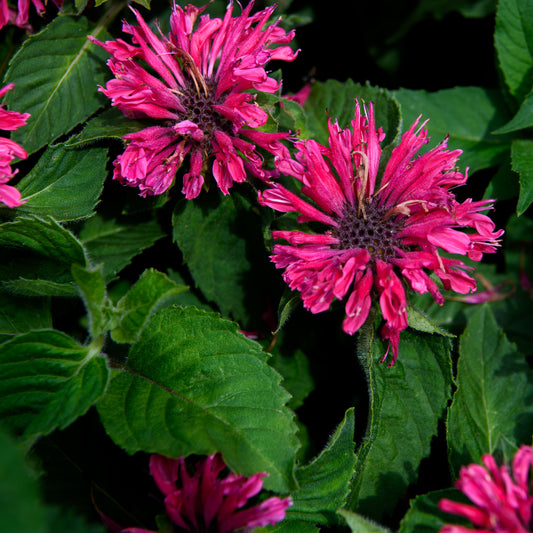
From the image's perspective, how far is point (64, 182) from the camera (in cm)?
108

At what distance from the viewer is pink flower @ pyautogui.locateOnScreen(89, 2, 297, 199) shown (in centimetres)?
97

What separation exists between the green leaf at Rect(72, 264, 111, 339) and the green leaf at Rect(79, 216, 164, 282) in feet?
0.97

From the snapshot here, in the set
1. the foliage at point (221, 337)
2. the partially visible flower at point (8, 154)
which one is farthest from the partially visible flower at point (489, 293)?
the partially visible flower at point (8, 154)

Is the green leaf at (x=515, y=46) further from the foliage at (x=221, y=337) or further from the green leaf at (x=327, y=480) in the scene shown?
the green leaf at (x=327, y=480)

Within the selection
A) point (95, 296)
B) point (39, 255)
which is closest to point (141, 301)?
point (95, 296)

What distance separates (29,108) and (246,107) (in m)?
0.52

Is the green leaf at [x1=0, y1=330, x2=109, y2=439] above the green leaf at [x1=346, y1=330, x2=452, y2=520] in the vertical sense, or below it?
above

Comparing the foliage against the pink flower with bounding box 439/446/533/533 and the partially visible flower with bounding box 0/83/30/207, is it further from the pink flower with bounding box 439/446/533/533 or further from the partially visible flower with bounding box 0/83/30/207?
the pink flower with bounding box 439/446/533/533

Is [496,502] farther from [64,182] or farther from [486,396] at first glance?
[64,182]

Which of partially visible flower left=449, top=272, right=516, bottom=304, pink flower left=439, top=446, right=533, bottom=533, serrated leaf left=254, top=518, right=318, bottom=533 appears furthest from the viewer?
partially visible flower left=449, top=272, right=516, bottom=304

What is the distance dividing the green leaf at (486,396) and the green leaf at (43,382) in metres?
0.66

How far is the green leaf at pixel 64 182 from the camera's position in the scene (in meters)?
1.05

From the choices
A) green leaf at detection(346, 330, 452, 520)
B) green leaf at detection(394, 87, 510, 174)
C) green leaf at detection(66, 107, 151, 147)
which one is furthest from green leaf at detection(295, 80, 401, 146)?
green leaf at detection(346, 330, 452, 520)

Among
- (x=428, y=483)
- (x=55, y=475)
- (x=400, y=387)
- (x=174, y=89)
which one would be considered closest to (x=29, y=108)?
(x=174, y=89)
